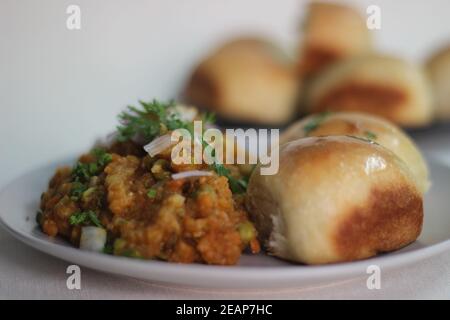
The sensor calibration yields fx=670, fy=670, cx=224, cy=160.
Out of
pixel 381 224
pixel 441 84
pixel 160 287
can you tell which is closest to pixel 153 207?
pixel 160 287

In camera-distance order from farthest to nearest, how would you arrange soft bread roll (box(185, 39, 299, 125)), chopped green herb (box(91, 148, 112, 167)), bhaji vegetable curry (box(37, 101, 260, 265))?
soft bread roll (box(185, 39, 299, 125))
chopped green herb (box(91, 148, 112, 167))
bhaji vegetable curry (box(37, 101, 260, 265))

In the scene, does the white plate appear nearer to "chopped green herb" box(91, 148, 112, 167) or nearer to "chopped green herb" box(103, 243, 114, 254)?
"chopped green herb" box(103, 243, 114, 254)

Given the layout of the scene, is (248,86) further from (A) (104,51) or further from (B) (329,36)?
(A) (104,51)

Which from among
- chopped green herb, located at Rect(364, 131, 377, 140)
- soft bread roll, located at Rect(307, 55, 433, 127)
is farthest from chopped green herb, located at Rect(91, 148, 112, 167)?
soft bread roll, located at Rect(307, 55, 433, 127)

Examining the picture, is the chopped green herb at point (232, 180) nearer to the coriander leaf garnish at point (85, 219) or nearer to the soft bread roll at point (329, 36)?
the coriander leaf garnish at point (85, 219)

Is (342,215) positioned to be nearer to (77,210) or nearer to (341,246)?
(341,246)

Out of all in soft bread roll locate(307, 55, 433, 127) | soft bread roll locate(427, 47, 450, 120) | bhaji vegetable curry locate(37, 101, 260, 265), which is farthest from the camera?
soft bread roll locate(427, 47, 450, 120)
